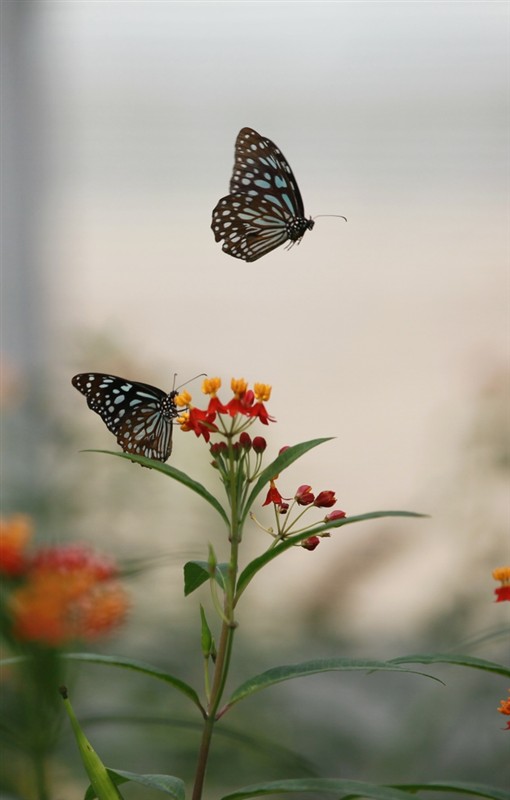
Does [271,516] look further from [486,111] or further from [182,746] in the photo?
[486,111]


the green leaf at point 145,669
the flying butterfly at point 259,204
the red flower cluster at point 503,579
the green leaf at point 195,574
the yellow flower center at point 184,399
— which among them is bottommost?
the green leaf at point 145,669

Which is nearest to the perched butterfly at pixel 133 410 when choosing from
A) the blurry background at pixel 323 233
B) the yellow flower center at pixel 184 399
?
the yellow flower center at pixel 184 399

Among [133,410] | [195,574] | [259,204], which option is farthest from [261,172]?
[195,574]

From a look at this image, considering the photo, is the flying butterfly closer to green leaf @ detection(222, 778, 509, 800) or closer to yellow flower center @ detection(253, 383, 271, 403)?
yellow flower center @ detection(253, 383, 271, 403)

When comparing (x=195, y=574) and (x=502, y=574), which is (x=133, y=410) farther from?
(x=502, y=574)

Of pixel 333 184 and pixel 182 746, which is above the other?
pixel 333 184

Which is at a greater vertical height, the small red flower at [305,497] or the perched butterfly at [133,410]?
Answer: the perched butterfly at [133,410]

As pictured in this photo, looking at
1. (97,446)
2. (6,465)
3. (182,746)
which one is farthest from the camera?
(97,446)

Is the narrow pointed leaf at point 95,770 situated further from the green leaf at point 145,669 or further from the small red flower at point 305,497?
the small red flower at point 305,497

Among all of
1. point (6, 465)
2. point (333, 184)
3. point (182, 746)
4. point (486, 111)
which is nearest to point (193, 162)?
point (333, 184)
